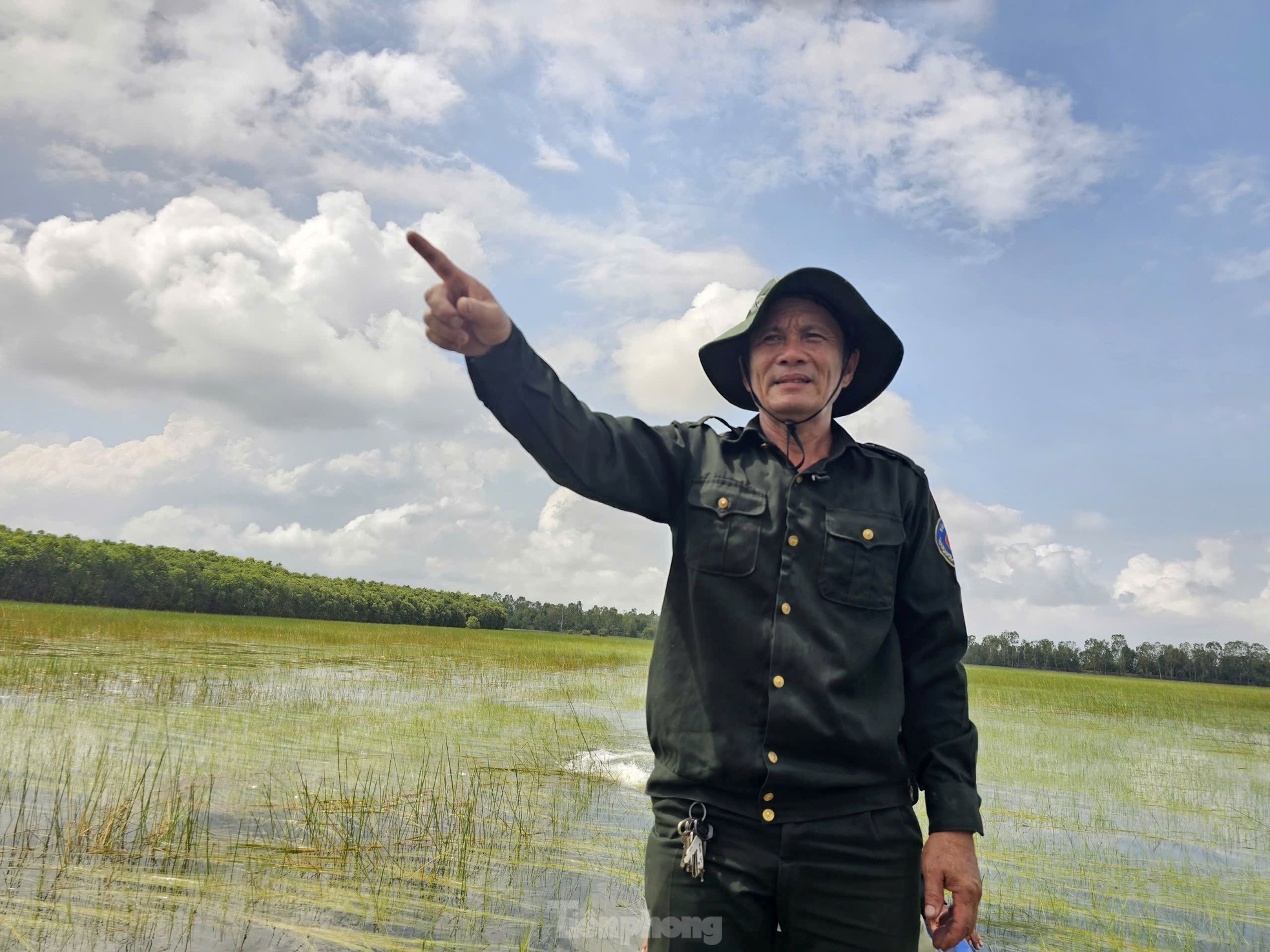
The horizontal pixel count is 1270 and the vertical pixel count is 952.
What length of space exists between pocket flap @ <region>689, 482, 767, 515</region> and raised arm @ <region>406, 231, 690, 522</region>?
A: 0.10 metres

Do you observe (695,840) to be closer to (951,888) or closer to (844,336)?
(951,888)

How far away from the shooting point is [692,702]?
194 cm

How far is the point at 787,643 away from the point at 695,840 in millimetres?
494

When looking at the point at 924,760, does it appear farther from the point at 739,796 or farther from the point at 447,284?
the point at 447,284

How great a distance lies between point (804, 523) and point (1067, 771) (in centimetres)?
1088

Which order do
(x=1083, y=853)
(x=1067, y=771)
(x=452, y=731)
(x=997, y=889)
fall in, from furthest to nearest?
(x=1067, y=771), (x=452, y=731), (x=1083, y=853), (x=997, y=889)

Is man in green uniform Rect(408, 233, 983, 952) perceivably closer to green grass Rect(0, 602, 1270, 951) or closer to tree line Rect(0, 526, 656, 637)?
green grass Rect(0, 602, 1270, 951)

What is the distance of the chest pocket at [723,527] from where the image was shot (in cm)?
201

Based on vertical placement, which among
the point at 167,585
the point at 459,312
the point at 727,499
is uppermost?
the point at 459,312

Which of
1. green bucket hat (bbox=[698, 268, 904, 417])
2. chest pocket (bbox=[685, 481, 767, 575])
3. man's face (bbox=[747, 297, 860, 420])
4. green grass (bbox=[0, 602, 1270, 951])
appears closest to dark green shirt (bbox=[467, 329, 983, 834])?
chest pocket (bbox=[685, 481, 767, 575])

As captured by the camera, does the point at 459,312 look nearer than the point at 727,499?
Yes

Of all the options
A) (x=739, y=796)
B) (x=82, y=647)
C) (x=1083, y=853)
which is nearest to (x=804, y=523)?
(x=739, y=796)

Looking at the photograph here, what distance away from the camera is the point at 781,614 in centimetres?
196

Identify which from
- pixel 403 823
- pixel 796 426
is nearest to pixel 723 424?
pixel 796 426
